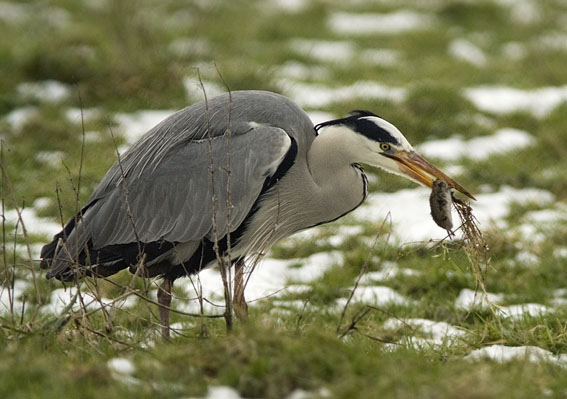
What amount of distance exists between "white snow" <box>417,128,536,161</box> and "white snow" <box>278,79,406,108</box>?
795 mm

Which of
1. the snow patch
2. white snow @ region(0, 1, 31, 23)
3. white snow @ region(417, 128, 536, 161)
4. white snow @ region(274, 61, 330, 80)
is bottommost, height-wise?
the snow patch

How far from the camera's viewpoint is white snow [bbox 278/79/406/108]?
30.2 feet

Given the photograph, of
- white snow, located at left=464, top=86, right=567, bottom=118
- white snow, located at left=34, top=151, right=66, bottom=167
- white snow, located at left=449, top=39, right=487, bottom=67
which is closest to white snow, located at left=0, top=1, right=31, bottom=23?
white snow, located at left=34, top=151, right=66, bottom=167

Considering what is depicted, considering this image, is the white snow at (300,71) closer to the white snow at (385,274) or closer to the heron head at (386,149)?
the white snow at (385,274)

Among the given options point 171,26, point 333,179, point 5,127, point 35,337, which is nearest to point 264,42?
point 171,26

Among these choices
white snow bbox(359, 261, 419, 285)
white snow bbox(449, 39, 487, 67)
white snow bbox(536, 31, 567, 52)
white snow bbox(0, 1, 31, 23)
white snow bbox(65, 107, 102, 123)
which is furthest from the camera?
white snow bbox(0, 1, 31, 23)

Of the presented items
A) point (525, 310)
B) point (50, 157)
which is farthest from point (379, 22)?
point (525, 310)

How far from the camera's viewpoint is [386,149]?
16.3ft

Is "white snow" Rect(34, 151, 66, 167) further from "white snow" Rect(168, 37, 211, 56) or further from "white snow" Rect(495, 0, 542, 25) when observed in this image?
"white snow" Rect(495, 0, 542, 25)

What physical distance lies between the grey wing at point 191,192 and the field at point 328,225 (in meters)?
0.42

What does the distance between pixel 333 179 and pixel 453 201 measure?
2.50 ft

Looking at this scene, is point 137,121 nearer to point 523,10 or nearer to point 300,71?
point 300,71

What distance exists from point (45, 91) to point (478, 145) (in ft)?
14.3

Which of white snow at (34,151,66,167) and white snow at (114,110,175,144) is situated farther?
white snow at (114,110,175,144)
